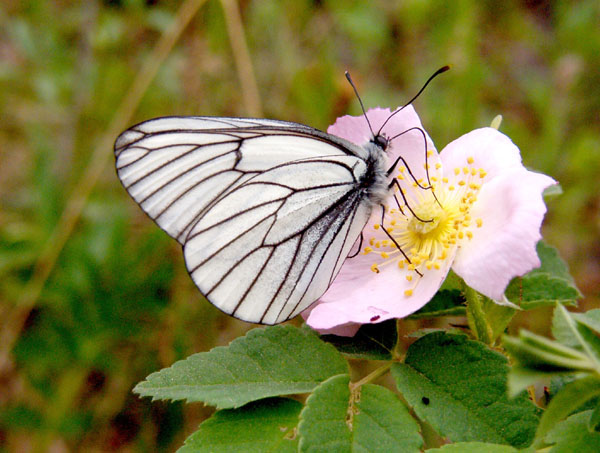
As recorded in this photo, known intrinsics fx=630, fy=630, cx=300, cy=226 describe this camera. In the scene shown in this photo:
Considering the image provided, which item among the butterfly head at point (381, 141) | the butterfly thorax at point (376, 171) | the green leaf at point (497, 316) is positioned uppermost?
the butterfly head at point (381, 141)

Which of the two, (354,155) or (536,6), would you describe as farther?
(536,6)

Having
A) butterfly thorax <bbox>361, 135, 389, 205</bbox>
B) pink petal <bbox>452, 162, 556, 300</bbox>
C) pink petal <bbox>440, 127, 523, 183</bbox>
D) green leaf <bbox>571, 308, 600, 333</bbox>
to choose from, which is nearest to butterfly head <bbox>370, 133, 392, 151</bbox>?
butterfly thorax <bbox>361, 135, 389, 205</bbox>

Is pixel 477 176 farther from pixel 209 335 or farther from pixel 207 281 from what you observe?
pixel 209 335

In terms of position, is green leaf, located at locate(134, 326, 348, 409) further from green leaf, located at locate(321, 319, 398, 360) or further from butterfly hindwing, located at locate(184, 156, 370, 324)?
butterfly hindwing, located at locate(184, 156, 370, 324)

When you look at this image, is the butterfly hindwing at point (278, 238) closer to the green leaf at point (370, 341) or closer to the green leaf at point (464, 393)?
the green leaf at point (370, 341)

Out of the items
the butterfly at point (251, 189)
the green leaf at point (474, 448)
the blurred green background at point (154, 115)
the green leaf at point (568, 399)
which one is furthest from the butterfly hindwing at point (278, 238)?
the blurred green background at point (154, 115)

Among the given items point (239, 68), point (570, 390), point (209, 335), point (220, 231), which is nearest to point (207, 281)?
point (220, 231)
